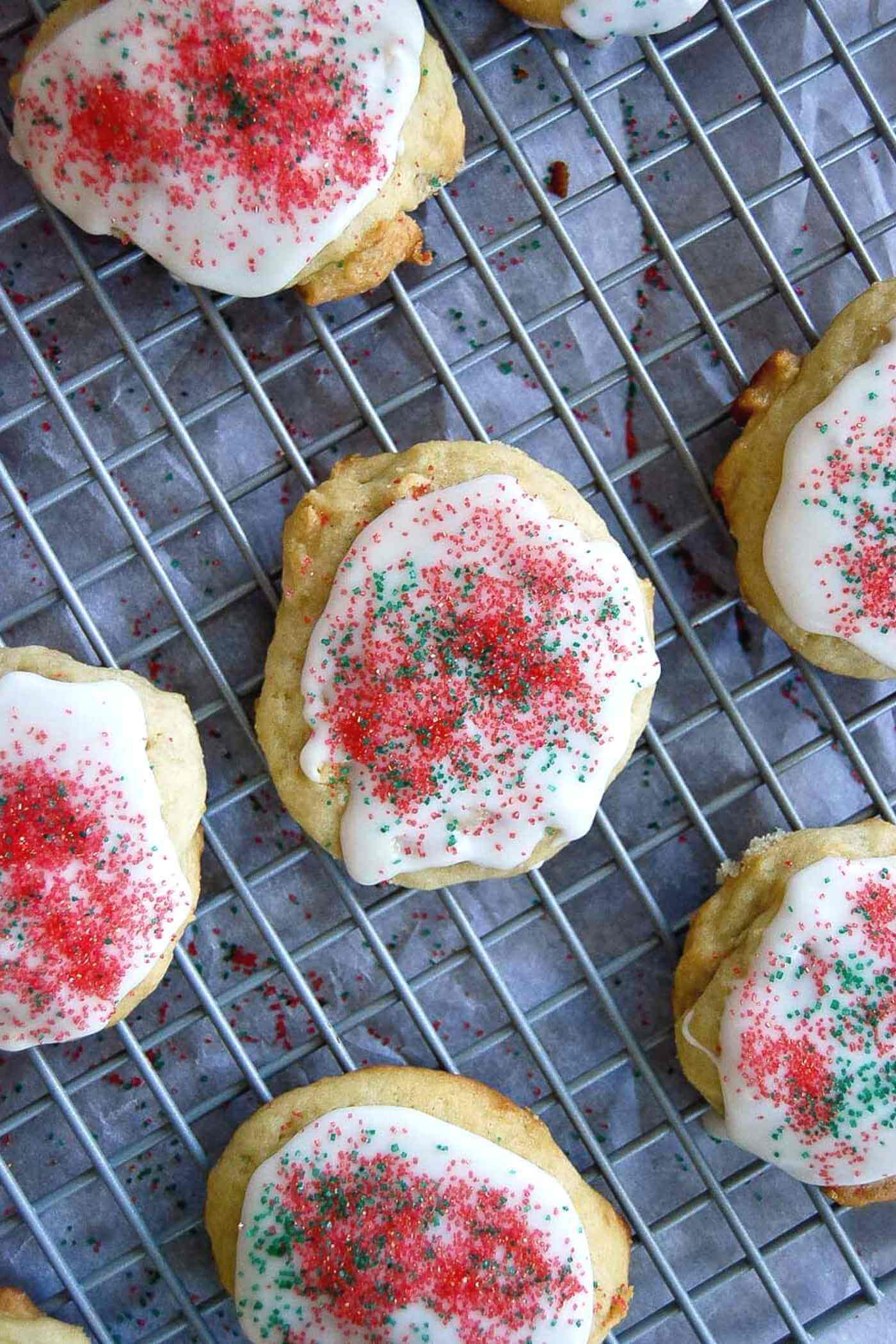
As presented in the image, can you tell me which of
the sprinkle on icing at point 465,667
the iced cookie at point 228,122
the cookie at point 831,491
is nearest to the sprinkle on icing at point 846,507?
the cookie at point 831,491

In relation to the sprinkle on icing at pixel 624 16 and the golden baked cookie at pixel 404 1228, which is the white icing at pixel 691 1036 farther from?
the sprinkle on icing at pixel 624 16

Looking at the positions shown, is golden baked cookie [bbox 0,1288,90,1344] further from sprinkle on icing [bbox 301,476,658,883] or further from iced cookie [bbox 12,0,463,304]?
iced cookie [bbox 12,0,463,304]

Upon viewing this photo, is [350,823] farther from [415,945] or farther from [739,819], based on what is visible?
[739,819]

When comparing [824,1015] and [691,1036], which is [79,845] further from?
[824,1015]

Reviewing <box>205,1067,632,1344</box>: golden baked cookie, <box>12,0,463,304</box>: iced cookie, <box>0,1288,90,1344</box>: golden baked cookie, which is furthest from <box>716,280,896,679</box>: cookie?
<box>0,1288,90,1344</box>: golden baked cookie

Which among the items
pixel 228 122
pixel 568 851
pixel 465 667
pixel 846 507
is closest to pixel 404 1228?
pixel 568 851
